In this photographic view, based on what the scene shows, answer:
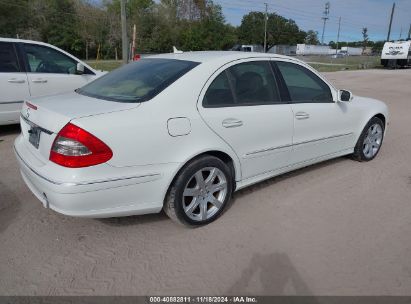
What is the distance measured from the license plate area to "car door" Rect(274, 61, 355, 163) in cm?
246

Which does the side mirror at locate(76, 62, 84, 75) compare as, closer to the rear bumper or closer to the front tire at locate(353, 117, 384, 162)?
the rear bumper

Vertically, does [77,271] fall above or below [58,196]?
below

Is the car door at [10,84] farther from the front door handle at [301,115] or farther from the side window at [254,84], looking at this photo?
the front door handle at [301,115]

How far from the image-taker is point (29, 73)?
6168 mm

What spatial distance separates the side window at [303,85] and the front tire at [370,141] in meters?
1.03

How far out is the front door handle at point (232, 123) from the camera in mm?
3352

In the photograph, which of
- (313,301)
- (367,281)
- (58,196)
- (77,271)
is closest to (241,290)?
(313,301)

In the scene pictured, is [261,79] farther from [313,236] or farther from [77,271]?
[77,271]

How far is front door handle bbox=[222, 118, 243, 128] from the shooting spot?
335cm

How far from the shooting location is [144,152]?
9.45ft

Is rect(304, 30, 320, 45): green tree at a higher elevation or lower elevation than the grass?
higher

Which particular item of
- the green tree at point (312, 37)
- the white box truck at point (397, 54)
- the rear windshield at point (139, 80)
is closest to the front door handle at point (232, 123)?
the rear windshield at point (139, 80)

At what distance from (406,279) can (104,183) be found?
2373 mm

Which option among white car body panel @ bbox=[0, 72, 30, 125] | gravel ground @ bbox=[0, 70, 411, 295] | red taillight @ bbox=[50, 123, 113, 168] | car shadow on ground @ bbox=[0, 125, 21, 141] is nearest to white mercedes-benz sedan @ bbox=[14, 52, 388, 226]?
red taillight @ bbox=[50, 123, 113, 168]
